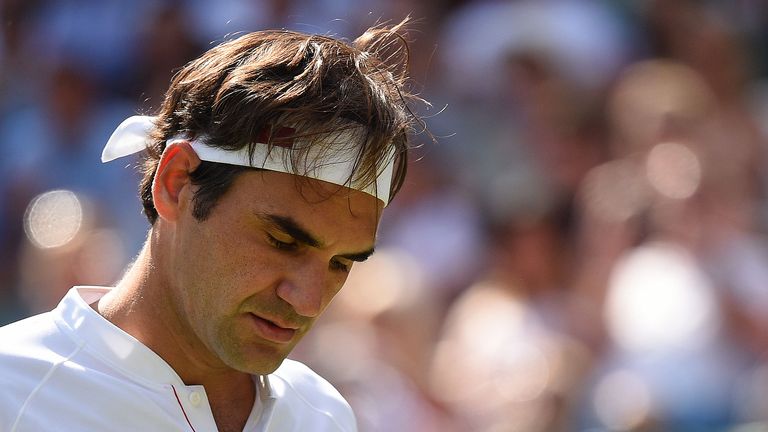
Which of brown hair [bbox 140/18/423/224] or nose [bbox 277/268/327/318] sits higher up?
brown hair [bbox 140/18/423/224]

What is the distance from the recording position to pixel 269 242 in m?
2.03

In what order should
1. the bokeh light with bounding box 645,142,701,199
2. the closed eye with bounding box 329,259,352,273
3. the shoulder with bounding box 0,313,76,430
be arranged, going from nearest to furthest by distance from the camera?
the shoulder with bounding box 0,313,76,430, the closed eye with bounding box 329,259,352,273, the bokeh light with bounding box 645,142,701,199

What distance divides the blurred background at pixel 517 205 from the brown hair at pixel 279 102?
2117 mm

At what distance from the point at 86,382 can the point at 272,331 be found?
1.04ft

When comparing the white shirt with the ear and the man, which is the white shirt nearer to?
the man

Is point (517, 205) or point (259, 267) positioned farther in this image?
point (517, 205)

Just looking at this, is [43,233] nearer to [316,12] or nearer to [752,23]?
[316,12]

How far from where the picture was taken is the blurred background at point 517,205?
4.31 metres

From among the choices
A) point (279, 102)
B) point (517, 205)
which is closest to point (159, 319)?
point (279, 102)

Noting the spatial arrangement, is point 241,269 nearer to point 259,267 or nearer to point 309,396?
point 259,267

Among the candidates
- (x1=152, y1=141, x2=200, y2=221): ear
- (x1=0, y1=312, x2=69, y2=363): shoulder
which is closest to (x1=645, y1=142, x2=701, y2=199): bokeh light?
(x1=152, y1=141, x2=200, y2=221): ear

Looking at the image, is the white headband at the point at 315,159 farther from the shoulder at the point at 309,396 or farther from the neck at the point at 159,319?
the shoulder at the point at 309,396

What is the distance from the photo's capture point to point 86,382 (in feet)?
6.45

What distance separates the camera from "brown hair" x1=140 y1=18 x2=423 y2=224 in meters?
2.05
